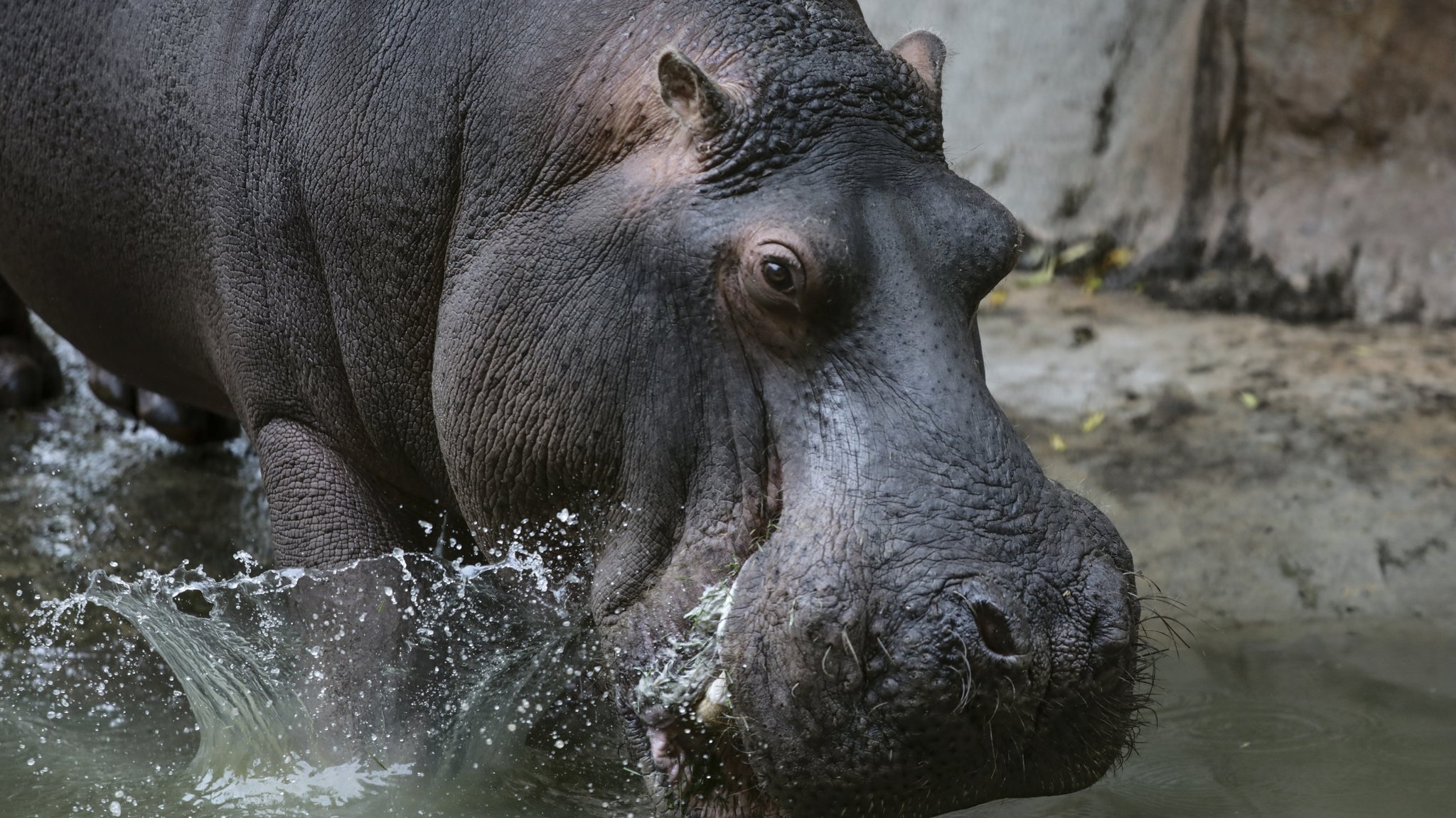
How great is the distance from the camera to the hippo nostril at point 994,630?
2.52 meters

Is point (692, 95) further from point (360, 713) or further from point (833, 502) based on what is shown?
point (360, 713)

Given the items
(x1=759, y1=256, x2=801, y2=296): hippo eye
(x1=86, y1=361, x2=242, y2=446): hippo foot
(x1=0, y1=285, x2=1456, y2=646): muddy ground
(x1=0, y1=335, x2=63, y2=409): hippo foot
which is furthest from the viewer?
(x1=0, y1=335, x2=63, y2=409): hippo foot

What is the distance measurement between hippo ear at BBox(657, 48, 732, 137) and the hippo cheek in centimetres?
81

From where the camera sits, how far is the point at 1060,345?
6.94 metres

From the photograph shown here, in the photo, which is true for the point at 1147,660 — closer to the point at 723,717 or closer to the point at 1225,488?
the point at 723,717

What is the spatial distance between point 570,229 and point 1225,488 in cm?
330

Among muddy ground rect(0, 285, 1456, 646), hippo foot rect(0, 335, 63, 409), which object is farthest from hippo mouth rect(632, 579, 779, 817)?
hippo foot rect(0, 335, 63, 409)

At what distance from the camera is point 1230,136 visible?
769cm

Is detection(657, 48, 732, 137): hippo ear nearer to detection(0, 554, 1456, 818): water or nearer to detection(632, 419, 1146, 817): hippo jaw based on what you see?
detection(632, 419, 1146, 817): hippo jaw

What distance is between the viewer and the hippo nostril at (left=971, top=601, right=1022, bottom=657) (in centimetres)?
252

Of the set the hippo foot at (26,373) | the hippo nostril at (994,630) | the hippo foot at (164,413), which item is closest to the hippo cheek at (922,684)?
the hippo nostril at (994,630)

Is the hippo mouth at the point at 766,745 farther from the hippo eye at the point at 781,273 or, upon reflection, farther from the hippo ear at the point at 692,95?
the hippo ear at the point at 692,95

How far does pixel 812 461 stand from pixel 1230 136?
5718mm

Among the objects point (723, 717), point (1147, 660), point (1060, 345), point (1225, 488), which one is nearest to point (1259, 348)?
point (1060, 345)
